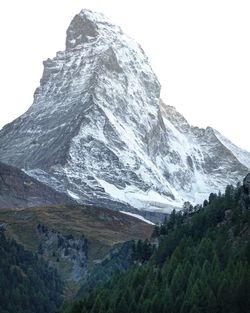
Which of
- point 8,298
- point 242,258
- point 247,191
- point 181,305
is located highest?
point 247,191

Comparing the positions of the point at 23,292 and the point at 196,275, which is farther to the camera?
the point at 23,292

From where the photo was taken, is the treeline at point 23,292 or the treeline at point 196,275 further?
the treeline at point 23,292

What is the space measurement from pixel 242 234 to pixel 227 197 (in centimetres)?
2504

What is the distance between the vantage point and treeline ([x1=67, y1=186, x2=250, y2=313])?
339 feet

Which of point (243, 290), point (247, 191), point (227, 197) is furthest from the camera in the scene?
point (227, 197)

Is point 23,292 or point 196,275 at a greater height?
point 196,275

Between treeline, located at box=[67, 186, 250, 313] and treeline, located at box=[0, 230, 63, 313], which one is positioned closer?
treeline, located at box=[67, 186, 250, 313]

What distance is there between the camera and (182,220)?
178 meters

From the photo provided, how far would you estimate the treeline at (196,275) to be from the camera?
103m

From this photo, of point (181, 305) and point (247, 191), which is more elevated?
point (247, 191)

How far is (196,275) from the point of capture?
11725 cm

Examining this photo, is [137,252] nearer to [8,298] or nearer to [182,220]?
[182,220]

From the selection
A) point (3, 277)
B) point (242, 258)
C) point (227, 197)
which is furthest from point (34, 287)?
point (242, 258)

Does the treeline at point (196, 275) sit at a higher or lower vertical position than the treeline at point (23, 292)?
higher
